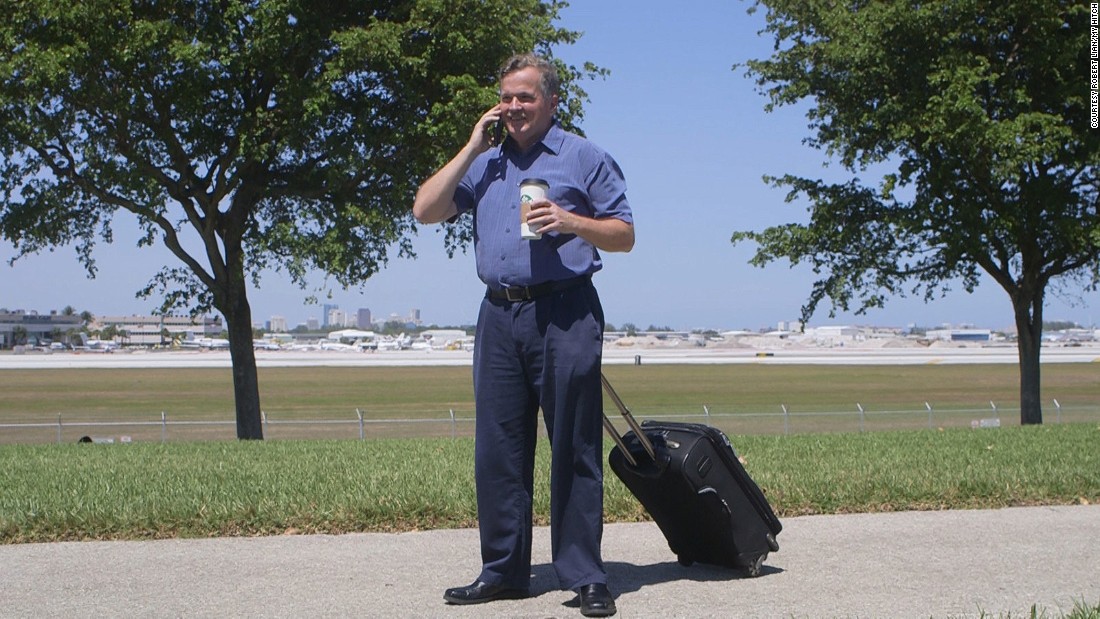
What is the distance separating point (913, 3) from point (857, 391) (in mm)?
37312

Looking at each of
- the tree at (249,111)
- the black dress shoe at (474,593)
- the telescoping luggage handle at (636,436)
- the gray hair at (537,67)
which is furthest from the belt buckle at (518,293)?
the tree at (249,111)

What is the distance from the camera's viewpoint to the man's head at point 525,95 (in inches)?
179

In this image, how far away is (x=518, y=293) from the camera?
452 cm

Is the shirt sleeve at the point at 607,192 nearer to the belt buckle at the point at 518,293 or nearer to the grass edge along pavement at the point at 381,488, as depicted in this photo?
the belt buckle at the point at 518,293

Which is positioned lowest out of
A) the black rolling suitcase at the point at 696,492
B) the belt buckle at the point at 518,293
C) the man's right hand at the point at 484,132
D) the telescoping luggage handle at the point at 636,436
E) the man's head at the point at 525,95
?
the black rolling suitcase at the point at 696,492

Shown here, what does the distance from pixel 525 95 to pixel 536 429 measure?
4.20 ft

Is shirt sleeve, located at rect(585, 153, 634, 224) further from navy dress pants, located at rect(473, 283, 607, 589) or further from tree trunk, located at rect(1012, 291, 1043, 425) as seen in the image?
tree trunk, located at rect(1012, 291, 1043, 425)

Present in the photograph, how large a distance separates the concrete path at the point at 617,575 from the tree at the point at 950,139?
13414mm

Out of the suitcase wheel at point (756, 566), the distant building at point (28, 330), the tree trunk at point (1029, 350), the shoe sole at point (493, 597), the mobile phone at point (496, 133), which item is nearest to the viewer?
the shoe sole at point (493, 597)

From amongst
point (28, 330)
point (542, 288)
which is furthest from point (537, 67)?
point (28, 330)

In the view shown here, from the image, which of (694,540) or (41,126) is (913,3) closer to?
(41,126)

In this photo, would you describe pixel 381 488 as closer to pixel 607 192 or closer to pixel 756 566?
pixel 756 566

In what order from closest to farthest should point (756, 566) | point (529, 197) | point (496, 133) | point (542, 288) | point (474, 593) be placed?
point (529, 197)
point (474, 593)
point (542, 288)
point (496, 133)
point (756, 566)

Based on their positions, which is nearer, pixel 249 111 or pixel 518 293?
pixel 518 293
